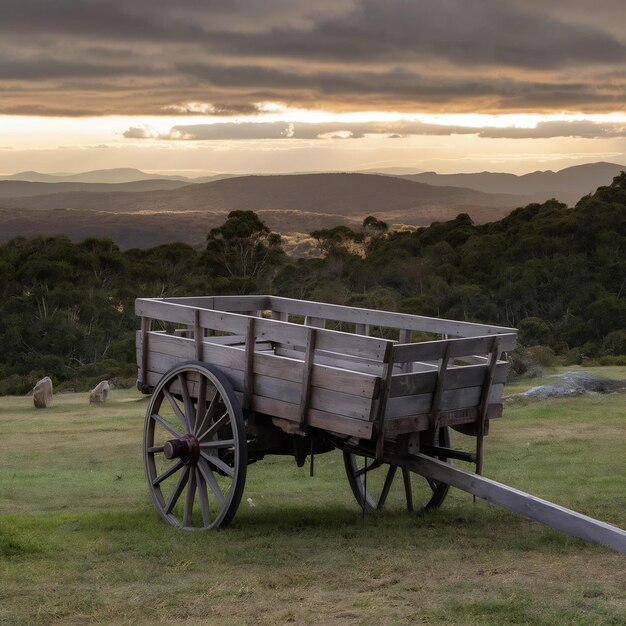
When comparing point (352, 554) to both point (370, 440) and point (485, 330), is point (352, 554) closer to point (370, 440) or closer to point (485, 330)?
point (370, 440)

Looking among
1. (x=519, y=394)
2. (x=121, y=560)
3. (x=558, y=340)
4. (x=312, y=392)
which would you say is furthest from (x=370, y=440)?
(x=558, y=340)

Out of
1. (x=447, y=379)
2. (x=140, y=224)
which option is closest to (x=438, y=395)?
(x=447, y=379)

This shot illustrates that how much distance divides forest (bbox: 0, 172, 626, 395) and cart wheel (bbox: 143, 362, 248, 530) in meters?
24.3

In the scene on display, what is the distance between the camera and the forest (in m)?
41.0

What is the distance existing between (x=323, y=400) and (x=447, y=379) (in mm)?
1040

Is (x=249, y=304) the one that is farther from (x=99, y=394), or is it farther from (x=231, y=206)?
(x=231, y=206)

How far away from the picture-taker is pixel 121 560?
7.31 metres

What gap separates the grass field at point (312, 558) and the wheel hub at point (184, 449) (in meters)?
0.65

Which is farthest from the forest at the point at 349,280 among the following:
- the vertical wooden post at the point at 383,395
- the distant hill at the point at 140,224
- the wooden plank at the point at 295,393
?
the distant hill at the point at 140,224

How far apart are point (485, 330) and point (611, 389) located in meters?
9.38

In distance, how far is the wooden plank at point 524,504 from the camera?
20.9 ft

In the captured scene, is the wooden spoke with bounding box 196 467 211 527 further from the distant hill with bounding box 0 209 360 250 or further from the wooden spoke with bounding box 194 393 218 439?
the distant hill with bounding box 0 209 360 250

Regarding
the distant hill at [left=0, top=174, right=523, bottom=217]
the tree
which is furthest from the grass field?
the distant hill at [left=0, top=174, right=523, bottom=217]

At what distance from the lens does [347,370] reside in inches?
300
